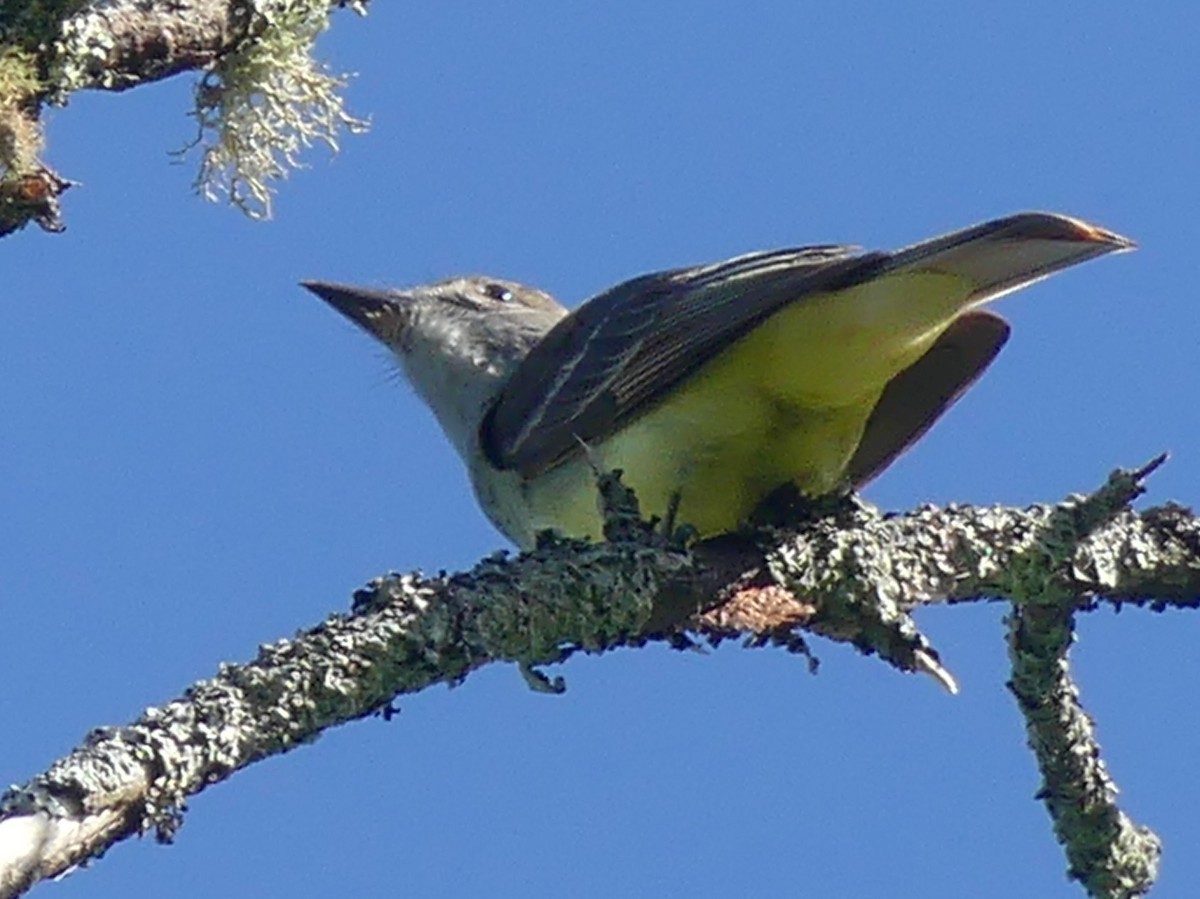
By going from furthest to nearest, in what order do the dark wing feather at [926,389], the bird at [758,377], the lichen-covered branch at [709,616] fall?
the dark wing feather at [926,389] < the bird at [758,377] < the lichen-covered branch at [709,616]

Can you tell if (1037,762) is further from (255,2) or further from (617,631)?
(255,2)

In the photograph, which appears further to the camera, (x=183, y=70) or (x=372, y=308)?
(x=372, y=308)

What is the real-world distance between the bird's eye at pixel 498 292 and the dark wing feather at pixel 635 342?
2.76ft

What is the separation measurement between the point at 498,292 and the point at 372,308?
0.57 m

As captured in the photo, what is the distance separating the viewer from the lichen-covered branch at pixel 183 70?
371 centimetres

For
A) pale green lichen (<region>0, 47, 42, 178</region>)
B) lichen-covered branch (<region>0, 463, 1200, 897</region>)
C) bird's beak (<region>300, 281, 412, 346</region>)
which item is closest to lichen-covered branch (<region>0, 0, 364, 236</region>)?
pale green lichen (<region>0, 47, 42, 178</region>)

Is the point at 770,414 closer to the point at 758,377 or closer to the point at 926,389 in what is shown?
the point at 758,377

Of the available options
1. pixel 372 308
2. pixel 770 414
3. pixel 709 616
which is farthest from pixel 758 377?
pixel 372 308

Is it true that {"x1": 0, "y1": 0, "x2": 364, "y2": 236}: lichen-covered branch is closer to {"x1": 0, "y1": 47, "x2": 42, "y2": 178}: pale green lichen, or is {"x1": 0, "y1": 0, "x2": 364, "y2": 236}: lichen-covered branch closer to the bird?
{"x1": 0, "y1": 47, "x2": 42, "y2": 178}: pale green lichen

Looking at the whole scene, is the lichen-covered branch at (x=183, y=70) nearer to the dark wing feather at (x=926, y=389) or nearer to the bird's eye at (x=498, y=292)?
the dark wing feather at (x=926, y=389)

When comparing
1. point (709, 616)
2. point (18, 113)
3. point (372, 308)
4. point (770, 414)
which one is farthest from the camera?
point (372, 308)

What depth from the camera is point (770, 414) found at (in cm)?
548

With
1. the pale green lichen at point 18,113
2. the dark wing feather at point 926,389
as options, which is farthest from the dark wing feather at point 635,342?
the pale green lichen at point 18,113

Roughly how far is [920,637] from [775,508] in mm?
906
